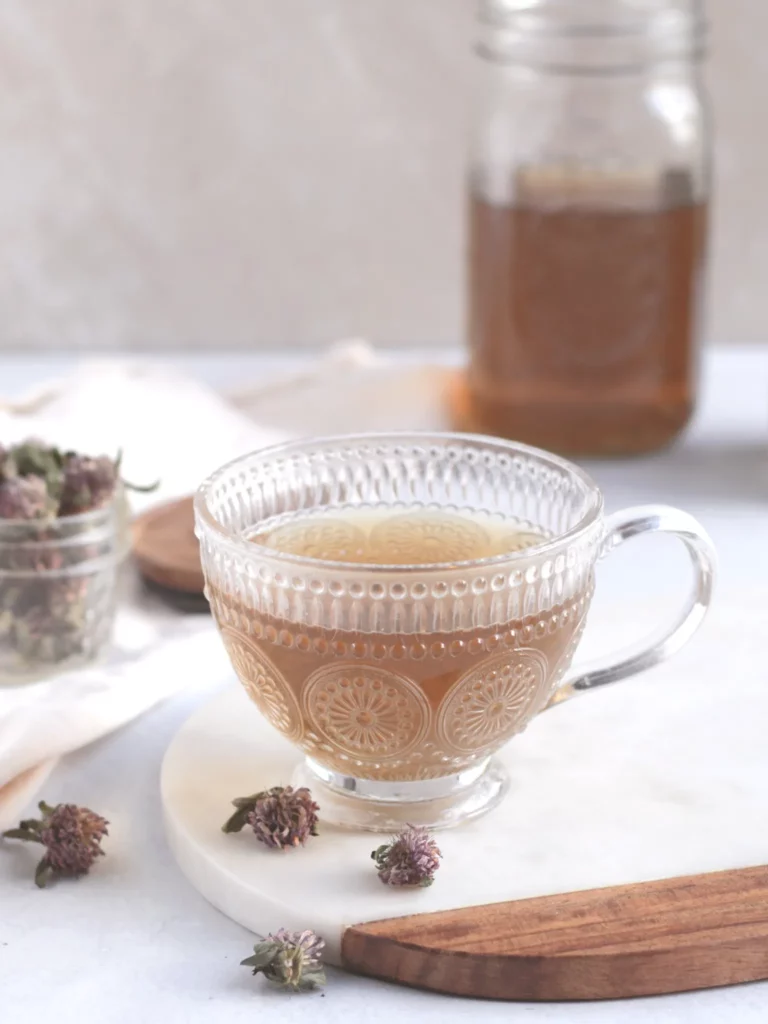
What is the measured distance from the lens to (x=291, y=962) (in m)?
0.70

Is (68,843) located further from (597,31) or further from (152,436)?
(597,31)

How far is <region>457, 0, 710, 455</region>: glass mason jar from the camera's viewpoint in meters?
1.34

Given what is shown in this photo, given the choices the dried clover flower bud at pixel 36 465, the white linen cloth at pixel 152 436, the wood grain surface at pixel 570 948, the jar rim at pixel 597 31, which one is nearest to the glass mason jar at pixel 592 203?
the jar rim at pixel 597 31

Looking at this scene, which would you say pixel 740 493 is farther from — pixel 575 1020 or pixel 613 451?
pixel 575 1020

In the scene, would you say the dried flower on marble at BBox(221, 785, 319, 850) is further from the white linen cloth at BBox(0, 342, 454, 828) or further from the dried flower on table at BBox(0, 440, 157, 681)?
the dried flower on table at BBox(0, 440, 157, 681)

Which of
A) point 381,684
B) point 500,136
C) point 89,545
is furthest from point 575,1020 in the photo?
point 500,136

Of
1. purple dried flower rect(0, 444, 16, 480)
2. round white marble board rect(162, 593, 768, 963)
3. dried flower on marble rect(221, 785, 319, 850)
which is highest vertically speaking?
purple dried flower rect(0, 444, 16, 480)

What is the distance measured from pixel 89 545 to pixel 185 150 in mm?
850

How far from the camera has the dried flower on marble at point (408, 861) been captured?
0.74 m

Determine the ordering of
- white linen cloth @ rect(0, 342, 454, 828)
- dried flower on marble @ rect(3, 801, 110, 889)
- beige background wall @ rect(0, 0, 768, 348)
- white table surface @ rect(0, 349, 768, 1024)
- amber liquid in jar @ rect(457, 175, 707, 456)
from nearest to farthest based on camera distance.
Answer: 1. white table surface @ rect(0, 349, 768, 1024)
2. dried flower on marble @ rect(3, 801, 110, 889)
3. white linen cloth @ rect(0, 342, 454, 828)
4. amber liquid in jar @ rect(457, 175, 707, 456)
5. beige background wall @ rect(0, 0, 768, 348)

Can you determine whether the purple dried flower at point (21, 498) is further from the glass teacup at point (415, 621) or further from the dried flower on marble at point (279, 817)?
the dried flower on marble at point (279, 817)

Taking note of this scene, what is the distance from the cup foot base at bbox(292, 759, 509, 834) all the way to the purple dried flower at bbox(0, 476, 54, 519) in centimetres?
32

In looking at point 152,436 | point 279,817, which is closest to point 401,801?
point 279,817

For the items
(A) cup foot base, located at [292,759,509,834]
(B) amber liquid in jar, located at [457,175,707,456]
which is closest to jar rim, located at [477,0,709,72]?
(B) amber liquid in jar, located at [457,175,707,456]
